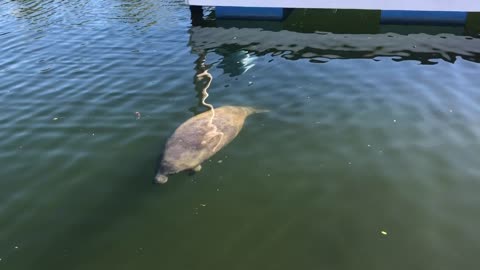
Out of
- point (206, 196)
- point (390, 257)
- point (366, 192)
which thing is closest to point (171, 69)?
point (206, 196)

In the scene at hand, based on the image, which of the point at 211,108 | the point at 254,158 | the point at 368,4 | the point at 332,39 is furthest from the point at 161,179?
the point at 368,4

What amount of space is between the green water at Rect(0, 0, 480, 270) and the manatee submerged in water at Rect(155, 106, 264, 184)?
24cm

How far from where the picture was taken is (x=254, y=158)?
8.38m

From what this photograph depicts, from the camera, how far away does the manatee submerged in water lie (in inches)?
312

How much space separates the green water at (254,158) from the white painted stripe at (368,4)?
5.01 feet

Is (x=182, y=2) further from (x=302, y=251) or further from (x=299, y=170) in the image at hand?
(x=302, y=251)

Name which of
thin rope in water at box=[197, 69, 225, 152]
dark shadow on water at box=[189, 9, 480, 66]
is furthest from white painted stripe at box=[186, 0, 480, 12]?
thin rope in water at box=[197, 69, 225, 152]

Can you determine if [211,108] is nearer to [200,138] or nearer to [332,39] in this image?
[200,138]

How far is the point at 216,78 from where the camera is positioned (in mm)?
12359

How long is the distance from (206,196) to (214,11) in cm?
1395

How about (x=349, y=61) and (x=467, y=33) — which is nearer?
(x=349, y=61)

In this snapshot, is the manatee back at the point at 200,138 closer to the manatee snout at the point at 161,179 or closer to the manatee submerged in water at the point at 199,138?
the manatee submerged in water at the point at 199,138

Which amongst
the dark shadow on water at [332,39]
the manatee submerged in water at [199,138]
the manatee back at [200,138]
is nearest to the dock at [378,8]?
the dark shadow on water at [332,39]

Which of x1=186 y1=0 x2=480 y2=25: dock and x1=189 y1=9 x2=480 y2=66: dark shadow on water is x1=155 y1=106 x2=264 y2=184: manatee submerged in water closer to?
x1=189 y1=9 x2=480 y2=66: dark shadow on water
